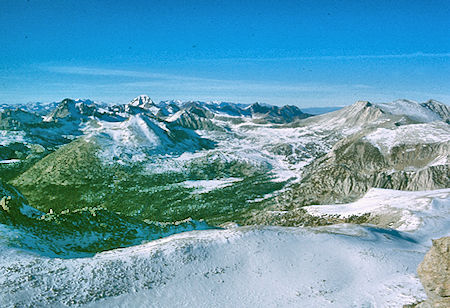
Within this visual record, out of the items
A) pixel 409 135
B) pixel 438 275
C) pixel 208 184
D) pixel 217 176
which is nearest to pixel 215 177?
pixel 217 176

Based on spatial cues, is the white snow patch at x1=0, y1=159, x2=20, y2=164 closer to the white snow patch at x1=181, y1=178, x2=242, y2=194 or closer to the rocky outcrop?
the white snow patch at x1=181, y1=178, x2=242, y2=194

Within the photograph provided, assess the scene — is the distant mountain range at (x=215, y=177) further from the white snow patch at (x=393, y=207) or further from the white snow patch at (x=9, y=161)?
the white snow patch at (x=393, y=207)

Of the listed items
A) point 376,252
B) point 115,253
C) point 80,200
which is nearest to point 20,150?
point 80,200

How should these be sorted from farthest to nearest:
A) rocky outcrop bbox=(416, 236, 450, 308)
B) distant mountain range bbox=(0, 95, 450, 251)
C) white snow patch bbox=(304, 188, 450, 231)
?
distant mountain range bbox=(0, 95, 450, 251), white snow patch bbox=(304, 188, 450, 231), rocky outcrop bbox=(416, 236, 450, 308)

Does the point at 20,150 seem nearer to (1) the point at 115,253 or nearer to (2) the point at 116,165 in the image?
(2) the point at 116,165

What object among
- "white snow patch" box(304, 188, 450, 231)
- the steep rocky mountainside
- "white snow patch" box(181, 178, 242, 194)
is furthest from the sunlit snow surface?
"white snow patch" box(181, 178, 242, 194)

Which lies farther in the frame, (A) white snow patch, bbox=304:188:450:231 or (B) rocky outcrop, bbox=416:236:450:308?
(A) white snow patch, bbox=304:188:450:231

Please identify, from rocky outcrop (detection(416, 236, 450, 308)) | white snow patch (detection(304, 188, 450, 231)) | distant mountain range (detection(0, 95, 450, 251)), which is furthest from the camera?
distant mountain range (detection(0, 95, 450, 251))

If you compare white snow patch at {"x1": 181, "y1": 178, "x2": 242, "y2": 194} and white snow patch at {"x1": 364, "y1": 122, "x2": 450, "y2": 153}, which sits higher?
white snow patch at {"x1": 364, "y1": 122, "x2": 450, "y2": 153}
